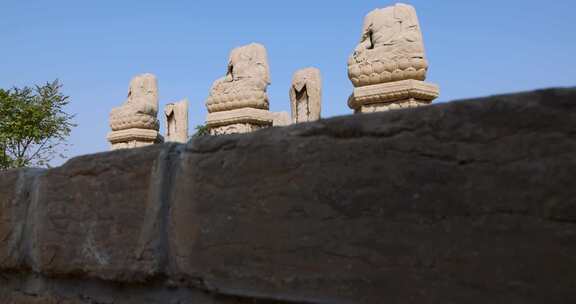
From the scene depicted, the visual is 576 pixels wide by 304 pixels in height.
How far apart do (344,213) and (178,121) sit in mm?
12327

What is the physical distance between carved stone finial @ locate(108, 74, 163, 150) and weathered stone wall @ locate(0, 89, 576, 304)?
9975 millimetres

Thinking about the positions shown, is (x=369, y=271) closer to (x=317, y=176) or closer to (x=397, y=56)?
(x=317, y=176)

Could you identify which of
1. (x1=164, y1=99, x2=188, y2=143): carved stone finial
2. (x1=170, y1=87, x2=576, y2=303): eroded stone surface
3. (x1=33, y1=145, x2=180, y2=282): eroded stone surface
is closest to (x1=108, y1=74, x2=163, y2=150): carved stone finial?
(x1=164, y1=99, x2=188, y2=143): carved stone finial

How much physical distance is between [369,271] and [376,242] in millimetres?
59

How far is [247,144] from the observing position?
1218 millimetres

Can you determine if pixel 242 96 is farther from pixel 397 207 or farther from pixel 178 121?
pixel 397 207

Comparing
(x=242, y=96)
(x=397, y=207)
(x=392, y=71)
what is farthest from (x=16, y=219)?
(x=242, y=96)

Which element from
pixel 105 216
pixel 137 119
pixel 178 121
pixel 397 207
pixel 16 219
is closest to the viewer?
pixel 397 207

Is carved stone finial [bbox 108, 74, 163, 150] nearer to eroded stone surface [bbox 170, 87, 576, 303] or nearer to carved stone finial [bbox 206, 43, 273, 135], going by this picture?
carved stone finial [bbox 206, 43, 273, 135]

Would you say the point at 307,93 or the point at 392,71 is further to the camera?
the point at 307,93

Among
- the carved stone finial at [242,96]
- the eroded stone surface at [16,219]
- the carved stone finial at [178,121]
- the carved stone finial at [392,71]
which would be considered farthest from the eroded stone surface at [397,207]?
the carved stone finial at [178,121]

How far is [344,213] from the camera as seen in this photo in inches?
41.8

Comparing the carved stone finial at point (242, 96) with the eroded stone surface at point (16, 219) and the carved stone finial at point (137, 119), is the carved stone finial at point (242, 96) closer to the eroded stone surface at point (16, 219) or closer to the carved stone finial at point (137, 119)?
the carved stone finial at point (137, 119)

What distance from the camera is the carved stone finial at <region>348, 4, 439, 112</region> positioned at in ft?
20.5
